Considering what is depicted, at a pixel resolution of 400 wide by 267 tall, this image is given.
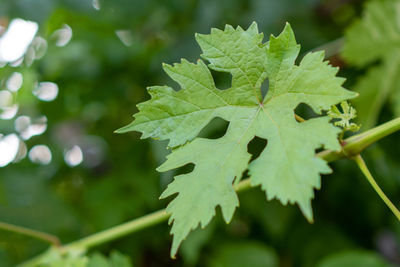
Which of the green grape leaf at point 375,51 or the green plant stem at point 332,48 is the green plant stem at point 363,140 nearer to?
the green grape leaf at point 375,51

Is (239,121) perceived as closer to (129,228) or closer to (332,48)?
(129,228)

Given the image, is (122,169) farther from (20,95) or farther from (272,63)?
(272,63)

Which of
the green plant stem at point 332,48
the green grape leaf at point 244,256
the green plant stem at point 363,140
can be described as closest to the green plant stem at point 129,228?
the green plant stem at point 363,140

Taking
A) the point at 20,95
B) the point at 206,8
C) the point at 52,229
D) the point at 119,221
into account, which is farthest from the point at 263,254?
the point at 20,95

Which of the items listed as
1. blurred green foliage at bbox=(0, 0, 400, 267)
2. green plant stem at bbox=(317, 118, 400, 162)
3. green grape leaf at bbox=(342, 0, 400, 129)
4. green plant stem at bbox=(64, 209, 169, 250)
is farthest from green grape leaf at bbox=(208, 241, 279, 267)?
green plant stem at bbox=(317, 118, 400, 162)

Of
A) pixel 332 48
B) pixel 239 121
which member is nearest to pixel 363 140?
pixel 239 121
